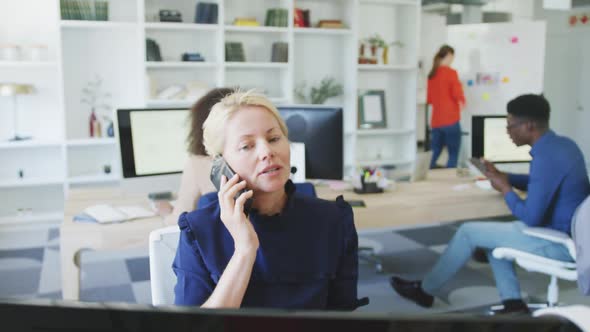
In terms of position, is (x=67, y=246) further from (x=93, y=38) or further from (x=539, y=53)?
(x=539, y=53)

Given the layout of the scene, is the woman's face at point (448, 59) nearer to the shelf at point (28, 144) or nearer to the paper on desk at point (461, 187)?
the paper on desk at point (461, 187)

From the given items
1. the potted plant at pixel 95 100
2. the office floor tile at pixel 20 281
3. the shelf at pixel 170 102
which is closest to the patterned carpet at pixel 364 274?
the office floor tile at pixel 20 281

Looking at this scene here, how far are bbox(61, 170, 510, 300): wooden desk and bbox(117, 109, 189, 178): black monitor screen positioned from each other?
0.20 metres

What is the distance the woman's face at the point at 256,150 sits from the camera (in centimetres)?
141

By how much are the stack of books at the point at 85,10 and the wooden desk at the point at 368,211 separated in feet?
8.07

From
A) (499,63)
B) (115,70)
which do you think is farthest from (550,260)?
(499,63)

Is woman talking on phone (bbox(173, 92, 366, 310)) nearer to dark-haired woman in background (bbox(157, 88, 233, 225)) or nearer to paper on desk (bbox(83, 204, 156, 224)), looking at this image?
dark-haired woman in background (bbox(157, 88, 233, 225))

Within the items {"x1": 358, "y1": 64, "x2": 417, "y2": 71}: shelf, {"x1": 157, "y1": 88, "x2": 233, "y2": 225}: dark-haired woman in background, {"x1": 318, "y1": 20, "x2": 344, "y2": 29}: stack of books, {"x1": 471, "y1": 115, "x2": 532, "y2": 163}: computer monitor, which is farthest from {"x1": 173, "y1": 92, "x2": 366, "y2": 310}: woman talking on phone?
{"x1": 358, "y1": 64, "x2": 417, "y2": 71}: shelf

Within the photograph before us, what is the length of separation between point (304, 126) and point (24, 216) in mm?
3423

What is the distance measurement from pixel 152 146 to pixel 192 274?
1.70 meters

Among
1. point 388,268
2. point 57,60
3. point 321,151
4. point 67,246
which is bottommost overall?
point 388,268

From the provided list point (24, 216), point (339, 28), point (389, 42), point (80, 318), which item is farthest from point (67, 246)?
point (389, 42)

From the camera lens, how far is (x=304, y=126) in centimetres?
312

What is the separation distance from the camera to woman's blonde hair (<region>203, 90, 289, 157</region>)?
1449 millimetres
